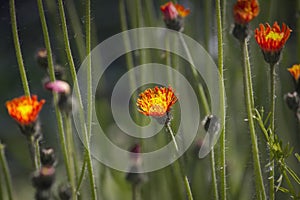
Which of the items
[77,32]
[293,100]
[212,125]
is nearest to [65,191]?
[212,125]

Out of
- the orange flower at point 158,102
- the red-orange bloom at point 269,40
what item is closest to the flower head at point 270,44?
the red-orange bloom at point 269,40

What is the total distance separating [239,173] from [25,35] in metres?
1.31

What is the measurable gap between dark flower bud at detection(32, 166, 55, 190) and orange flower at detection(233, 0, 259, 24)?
9.8 inches

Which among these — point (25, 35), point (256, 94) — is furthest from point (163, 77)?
point (25, 35)

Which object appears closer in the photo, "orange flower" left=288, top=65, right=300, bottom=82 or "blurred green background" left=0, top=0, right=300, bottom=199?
"orange flower" left=288, top=65, right=300, bottom=82

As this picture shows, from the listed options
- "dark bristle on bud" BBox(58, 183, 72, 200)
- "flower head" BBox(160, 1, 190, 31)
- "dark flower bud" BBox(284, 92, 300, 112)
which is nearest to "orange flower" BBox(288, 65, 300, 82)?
"dark flower bud" BBox(284, 92, 300, 112)

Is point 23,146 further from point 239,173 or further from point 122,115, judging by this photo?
point 239,173

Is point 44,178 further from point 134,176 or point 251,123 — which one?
point 251,123

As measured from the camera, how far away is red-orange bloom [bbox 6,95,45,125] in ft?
1.99

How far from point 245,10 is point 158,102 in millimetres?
132

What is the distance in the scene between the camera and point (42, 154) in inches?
25.7

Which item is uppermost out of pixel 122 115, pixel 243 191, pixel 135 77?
pixel 135 77

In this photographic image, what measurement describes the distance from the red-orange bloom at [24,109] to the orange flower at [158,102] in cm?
11

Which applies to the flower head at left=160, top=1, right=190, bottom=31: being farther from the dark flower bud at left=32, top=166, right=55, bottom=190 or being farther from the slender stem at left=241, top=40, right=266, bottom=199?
the dark flower bud at left=32, top=166, right=55, bottom=190
